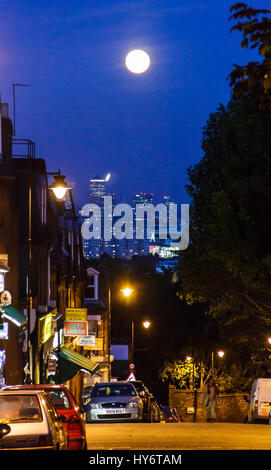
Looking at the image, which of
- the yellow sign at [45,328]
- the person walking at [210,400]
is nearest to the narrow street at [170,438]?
the person walking at [210,400]

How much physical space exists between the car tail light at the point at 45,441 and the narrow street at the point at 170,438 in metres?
4.83

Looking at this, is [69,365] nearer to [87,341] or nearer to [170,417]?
[87,341]

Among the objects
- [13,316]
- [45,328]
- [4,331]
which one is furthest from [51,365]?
[4,331]

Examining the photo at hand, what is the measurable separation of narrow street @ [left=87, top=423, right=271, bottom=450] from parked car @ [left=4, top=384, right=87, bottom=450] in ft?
3.51

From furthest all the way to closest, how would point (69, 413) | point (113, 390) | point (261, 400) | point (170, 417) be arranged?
1. point (170, 417)
2. point (261, 400)
3. point (113, 390)
4. point (69, 413)

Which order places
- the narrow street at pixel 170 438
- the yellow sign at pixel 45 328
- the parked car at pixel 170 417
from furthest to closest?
the parked car at pixel 170 417, the yellow sign at pixel 45 328, the narrow street at pixel 170 438

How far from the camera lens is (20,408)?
12.3 metres

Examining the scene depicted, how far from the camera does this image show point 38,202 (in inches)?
1356

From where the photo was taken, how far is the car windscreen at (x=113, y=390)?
2512 centimetres

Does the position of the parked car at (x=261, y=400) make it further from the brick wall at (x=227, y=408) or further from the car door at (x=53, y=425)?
the brick wall at (x=227, y=408)

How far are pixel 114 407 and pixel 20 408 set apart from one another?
504 inches

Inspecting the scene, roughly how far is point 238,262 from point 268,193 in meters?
2.10
